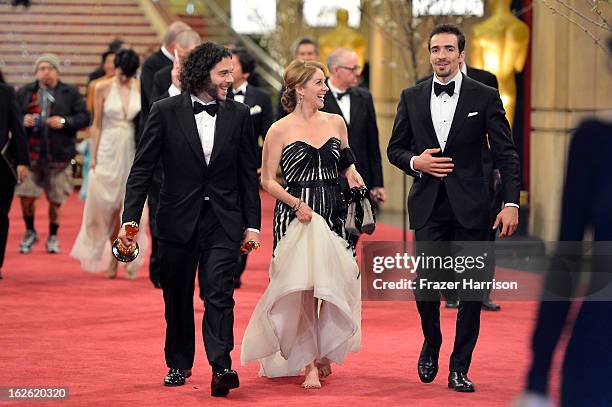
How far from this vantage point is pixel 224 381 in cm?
638

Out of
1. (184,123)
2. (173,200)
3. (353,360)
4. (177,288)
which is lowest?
(353,360)

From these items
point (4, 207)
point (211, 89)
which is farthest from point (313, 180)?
point (4, 207)

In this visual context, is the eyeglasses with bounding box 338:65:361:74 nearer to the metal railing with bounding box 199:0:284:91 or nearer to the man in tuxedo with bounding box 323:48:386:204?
the man in tuxedo with bounding box 323:48:386:204

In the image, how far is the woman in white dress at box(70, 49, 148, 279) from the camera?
1102 cm

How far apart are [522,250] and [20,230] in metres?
6.56

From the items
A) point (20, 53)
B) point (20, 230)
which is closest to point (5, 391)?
point (20, 230)

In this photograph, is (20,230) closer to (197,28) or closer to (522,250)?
(522,250)

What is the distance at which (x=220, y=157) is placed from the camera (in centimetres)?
652

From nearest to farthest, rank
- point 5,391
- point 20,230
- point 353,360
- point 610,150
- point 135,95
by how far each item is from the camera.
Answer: point 610,150
point 5,391
point 353,360
point 135,95
point 20,230

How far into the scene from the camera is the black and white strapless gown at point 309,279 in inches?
263

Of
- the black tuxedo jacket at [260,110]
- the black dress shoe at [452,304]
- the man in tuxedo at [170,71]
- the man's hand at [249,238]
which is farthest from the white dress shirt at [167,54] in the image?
the man's hand at [249,238]

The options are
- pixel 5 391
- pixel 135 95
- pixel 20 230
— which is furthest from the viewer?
pixel 20 230

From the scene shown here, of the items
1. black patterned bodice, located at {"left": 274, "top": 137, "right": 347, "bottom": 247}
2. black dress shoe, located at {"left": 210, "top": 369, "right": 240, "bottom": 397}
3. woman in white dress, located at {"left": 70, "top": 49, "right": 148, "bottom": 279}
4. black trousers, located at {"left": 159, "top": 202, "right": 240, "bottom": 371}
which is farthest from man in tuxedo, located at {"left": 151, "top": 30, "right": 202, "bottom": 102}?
black dress shoe, located at {"left": 210, "top": 369, "right": 240, "bottom": 397}

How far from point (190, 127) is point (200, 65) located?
1.06ft
